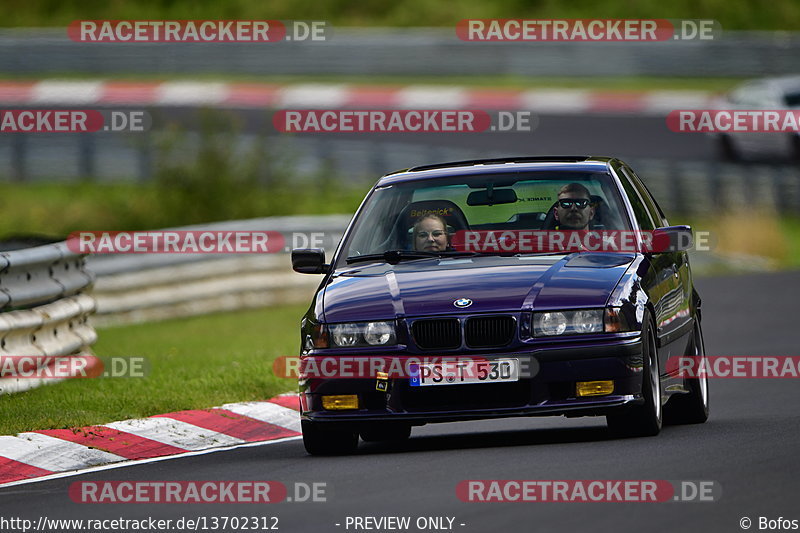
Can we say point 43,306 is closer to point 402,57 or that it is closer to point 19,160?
point 19,160

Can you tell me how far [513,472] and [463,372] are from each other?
0.97 m

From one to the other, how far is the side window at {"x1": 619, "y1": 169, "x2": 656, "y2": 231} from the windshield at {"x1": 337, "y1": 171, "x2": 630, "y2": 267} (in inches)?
7.7

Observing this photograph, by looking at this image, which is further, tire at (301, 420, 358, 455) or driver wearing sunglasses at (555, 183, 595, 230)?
driver wearing sunglasses at (555, 183, 595, 230)

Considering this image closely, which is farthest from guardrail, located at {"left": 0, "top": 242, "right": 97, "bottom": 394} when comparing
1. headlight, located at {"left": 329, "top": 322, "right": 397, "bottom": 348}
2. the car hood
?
headlight, located at {"left": 329, "top": 322, "right": 397, "bottom": 348}

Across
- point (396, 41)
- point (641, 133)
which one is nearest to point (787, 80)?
point (641, 133)

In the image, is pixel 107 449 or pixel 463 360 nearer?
pixel 463 360

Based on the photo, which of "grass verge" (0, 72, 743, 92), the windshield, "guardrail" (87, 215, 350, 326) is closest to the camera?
the windshield

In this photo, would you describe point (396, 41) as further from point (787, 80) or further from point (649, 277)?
point (649, 277)

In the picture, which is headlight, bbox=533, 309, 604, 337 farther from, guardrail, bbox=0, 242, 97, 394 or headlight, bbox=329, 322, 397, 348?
guardrail, bbox=0, 242, 97, 394

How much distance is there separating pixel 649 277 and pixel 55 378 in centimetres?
519

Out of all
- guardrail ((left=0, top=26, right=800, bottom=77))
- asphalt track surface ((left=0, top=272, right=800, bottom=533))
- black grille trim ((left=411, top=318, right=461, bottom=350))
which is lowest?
asphalt track surface ((left=0, top=272, right=800, bottom=533))

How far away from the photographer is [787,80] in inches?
1307

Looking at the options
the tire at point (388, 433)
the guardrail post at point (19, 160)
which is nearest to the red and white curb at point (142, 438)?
the tire at point (388, 433)

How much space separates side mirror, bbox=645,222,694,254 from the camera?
10.7 m
